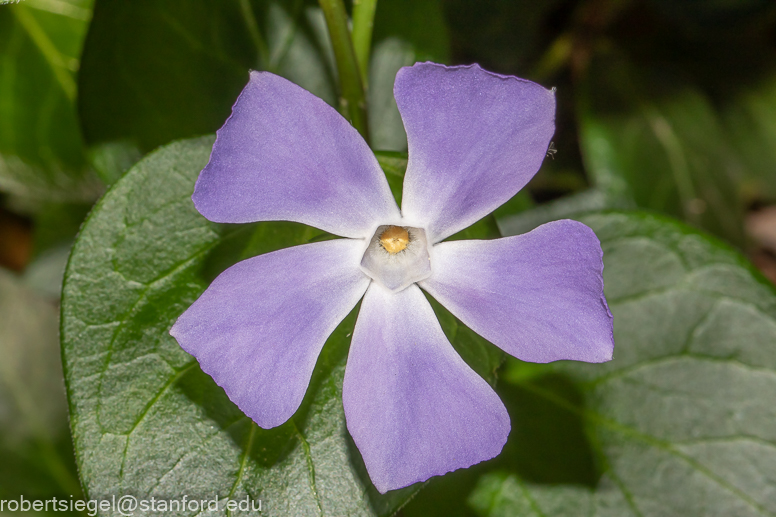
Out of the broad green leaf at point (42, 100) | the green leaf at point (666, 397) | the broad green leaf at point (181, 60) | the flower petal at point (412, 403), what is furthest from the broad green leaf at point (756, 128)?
the broad green leaf at point (42, 100)

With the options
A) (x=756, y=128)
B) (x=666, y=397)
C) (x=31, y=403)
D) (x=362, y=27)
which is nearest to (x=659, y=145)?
(x=756, y=128)

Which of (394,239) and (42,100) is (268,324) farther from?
(42,100)

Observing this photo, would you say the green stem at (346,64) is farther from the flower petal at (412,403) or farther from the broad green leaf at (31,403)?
the broad green leaf at (31,403)

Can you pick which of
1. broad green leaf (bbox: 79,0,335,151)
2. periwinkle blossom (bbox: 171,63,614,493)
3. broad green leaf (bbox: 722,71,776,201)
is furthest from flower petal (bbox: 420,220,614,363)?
broad green leaf (bbox: 722,71,776,201)

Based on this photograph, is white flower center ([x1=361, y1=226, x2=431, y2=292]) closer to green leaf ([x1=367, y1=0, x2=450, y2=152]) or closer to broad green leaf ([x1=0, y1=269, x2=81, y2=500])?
green leaf ([x1=367, y1=0, x2=450, y2=152])

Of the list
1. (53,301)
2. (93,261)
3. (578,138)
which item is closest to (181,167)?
(93,261)

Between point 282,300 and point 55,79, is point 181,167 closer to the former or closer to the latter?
point 282,300

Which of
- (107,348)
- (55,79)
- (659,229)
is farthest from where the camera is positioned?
(55,79)
